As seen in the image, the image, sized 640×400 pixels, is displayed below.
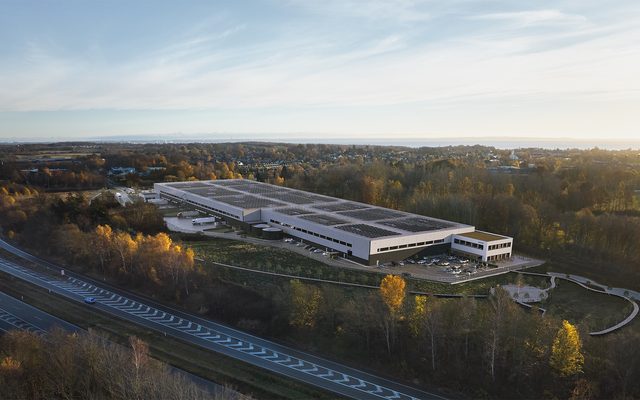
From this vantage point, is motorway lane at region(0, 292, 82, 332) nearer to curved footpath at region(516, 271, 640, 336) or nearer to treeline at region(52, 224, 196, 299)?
treeline at region(52, 224, 196, 299)

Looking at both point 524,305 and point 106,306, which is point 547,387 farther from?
point 106,306

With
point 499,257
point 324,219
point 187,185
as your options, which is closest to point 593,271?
point 499,257

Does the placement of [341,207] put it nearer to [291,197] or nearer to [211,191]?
[291,197]

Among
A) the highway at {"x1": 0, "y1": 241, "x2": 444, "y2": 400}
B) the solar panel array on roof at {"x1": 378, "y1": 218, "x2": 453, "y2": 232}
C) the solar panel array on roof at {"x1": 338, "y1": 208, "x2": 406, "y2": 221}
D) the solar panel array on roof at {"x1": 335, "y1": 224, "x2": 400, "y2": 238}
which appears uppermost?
the solar panel array on roof at {"x1": 338, "y1": 208, "x2": 406, "y2": 221}

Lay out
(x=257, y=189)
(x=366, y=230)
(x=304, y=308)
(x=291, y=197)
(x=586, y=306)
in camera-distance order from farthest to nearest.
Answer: (x=257, y=189), (x=291, y=197), (x=366, y=230), (x=586, y=306), (x=304, y=308)

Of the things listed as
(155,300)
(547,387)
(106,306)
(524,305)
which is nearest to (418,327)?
(547,387)

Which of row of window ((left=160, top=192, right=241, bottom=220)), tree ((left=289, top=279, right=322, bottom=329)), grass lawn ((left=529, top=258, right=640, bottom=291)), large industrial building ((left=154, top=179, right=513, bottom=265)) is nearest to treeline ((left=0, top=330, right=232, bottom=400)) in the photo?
tree ((left=289, top=279, right=322, bottom=329))

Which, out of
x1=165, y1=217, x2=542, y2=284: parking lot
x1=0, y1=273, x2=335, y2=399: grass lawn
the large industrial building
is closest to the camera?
x1=0, y1=273, x2=335, y2=399: grass lawn
